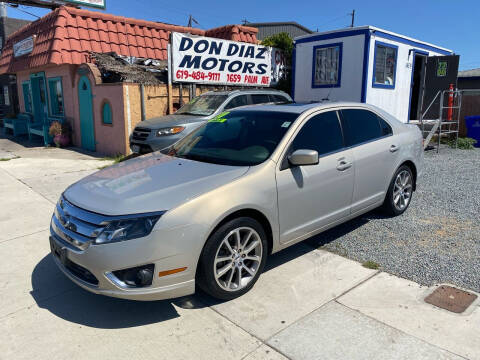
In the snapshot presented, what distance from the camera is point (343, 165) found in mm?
4137

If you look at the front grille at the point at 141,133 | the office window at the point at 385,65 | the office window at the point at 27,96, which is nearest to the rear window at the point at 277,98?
the office window at the point at 385,65

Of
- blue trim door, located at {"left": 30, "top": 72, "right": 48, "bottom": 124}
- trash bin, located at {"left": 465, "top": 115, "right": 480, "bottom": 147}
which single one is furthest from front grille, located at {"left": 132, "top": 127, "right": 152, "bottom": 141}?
trash bin, located at {"left": 465, "top": 115, "right": 480, "bottom": 147}

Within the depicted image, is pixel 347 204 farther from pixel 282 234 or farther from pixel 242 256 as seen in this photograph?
pixel 242 256

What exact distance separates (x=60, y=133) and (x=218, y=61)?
19.0 feet

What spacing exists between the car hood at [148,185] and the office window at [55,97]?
37.9ft

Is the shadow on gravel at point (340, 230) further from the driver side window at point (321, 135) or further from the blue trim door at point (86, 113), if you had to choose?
the blue trim door at point (86, 113)

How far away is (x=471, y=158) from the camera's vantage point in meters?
10.5

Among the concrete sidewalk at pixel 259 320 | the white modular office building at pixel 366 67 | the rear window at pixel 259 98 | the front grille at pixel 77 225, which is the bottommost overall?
the concrete sidewalk at pixel 259 320

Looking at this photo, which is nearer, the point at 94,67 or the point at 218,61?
the point at 94,67

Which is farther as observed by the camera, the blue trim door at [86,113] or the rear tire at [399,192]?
the blue trim door at [86,113]

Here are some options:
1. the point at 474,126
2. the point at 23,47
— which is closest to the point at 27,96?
the point at 23,47

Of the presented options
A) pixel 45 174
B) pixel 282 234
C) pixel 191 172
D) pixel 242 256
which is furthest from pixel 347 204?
pixel 45 174

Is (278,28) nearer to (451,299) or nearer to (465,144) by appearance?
(465,144)

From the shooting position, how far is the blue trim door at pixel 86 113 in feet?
38.4
